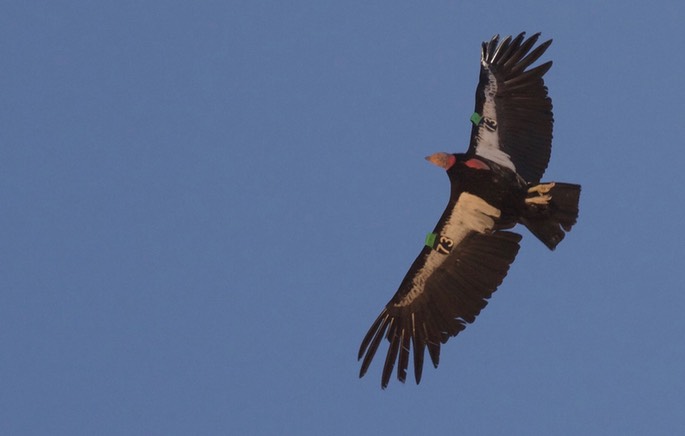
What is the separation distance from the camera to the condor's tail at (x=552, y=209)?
54.1 feet

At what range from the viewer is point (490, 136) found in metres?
17.5

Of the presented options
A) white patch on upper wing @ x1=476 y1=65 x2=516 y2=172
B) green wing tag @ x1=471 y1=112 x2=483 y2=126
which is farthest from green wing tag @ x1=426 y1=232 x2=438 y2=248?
green wing tag @ x1=471 y1=112 x2=483 y2=126

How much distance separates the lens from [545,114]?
57.9 feet

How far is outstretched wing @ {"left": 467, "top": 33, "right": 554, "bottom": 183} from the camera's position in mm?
17438

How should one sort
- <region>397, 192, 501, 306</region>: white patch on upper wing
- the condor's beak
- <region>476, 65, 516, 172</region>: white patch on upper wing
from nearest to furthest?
the condor's beak
<region>397, 192, 501, 306</region>: white patch on upper wing
<region>476, 65, 516, 172</region>: white patch on upper wing

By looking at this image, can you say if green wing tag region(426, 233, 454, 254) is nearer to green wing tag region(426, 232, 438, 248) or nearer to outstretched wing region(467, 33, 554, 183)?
green wing tag region(426, 232, 438, 248)

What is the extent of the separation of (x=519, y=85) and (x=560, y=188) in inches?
76.8

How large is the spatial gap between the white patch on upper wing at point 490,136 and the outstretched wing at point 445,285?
0.68 m

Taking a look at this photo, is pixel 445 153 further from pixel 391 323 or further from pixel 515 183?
pixel 391 323

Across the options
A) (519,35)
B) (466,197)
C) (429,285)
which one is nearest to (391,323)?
(429,285)

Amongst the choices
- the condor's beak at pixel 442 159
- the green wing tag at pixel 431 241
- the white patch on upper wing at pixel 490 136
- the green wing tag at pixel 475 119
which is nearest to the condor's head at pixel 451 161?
the condor's beak at pixel 442 159

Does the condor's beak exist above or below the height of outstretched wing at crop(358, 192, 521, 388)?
above

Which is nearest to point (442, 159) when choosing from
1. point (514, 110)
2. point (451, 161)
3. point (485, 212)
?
point (451, 161)

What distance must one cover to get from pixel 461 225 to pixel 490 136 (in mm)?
1291
